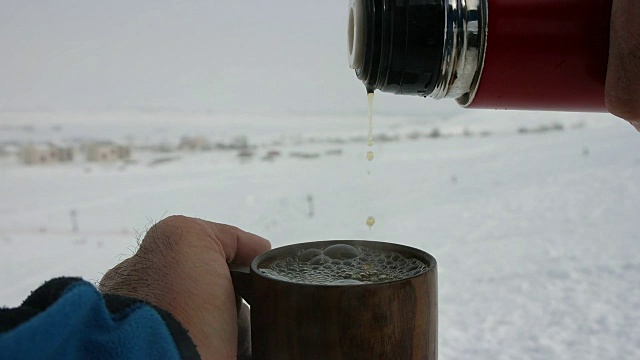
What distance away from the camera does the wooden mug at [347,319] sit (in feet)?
1.17

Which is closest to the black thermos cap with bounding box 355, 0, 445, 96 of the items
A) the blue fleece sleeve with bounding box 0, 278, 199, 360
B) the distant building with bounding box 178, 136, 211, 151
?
the blue fleece sleeve with bounding box 0, 278, 199, 360

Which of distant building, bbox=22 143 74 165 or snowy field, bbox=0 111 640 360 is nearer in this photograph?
snowy field, bbox=0 111 640 360

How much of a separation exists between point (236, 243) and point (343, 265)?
3.8 inches

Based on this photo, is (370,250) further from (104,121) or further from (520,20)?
(104,121)

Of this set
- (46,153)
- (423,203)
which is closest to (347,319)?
(423,203)

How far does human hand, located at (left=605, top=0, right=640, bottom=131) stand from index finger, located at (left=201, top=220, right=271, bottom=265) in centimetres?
29

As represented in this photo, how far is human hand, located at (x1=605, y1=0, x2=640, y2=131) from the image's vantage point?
12.6 inches

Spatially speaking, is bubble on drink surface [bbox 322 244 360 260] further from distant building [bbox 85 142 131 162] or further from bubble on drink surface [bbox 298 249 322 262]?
distant building [bbox 85 142 131 162]

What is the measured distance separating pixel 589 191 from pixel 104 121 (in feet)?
6.36

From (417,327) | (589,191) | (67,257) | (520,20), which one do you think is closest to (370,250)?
(417,327)

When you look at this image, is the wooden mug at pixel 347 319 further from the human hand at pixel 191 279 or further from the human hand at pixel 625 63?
the human hand at pixel 625 63

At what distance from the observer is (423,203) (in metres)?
1.88

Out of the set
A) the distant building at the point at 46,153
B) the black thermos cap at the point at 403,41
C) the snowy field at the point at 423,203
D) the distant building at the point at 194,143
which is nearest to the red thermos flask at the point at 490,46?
the black thermos cap at the point at 403,41

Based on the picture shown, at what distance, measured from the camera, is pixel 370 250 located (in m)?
0.47
